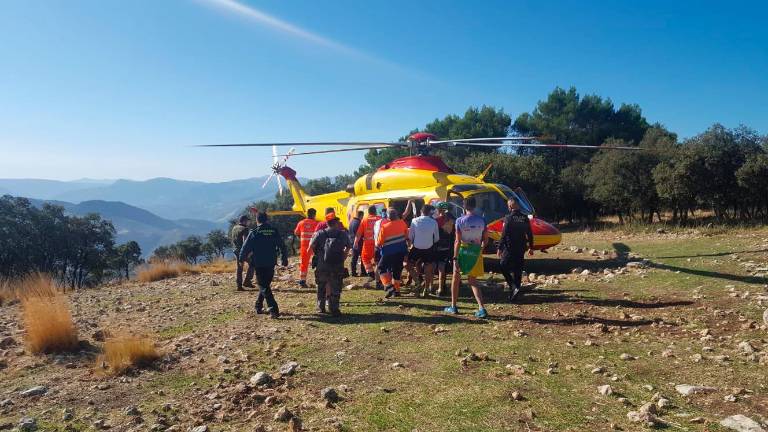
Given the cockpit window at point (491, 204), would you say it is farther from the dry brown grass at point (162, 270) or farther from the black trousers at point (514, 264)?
the dry brown grass at point (162, 270)

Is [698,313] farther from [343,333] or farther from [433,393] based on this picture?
[343,333]

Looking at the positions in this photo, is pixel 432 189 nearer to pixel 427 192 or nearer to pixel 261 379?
pixel 427 192

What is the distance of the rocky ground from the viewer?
161 inches

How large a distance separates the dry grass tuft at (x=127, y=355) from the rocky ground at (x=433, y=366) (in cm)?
17

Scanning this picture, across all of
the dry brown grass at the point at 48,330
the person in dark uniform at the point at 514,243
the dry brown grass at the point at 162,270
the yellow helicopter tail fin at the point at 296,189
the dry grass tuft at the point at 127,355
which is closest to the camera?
the dry grass tuft at the point at 127,355

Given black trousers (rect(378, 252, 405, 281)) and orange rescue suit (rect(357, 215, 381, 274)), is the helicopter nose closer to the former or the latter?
black trousers (rect(378, 252, 405, 281))

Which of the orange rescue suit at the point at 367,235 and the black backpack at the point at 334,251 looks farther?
the orange rescue suit at the point at 367,235

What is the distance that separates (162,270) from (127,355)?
10.8 meters

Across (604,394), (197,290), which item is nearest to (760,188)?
(604,394)

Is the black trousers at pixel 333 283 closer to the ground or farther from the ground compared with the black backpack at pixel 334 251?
closer to the ground

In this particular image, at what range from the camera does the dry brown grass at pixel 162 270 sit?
50.3 ft

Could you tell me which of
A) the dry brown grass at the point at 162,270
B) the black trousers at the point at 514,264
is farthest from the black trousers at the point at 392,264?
the dry brown grass at the point at 162,270

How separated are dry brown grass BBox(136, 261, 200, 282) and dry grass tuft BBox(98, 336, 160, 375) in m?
10.1

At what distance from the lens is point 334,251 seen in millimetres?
8211
